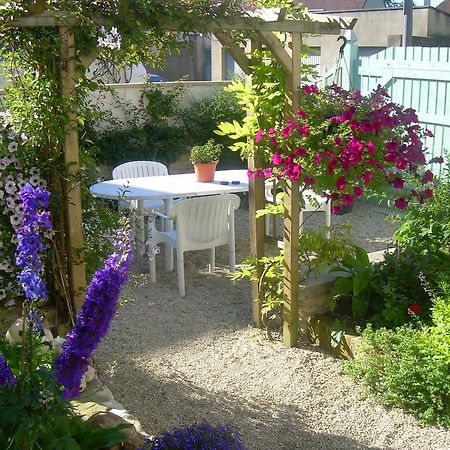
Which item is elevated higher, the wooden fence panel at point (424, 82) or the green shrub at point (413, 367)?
the wooden fence panel at point (424, 82)

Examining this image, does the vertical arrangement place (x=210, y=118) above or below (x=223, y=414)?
above

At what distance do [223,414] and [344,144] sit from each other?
163 centimetres

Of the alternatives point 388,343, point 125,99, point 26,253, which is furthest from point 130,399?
point 125,99

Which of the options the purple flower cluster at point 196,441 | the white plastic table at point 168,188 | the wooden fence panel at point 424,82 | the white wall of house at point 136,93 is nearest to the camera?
the purple flower cluster at point 196,441

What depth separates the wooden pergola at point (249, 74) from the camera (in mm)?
3391

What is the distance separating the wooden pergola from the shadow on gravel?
66cm

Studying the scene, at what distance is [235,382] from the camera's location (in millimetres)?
4160

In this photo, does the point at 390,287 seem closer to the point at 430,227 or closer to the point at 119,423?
the point at 430,227

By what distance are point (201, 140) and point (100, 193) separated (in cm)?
391

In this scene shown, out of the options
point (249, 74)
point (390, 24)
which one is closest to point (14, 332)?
point (249, 74)

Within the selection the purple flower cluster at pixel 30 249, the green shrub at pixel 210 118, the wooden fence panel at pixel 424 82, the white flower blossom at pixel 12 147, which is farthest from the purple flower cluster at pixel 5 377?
the green shrub at pixel 210 118

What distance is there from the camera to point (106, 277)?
7.18 ft

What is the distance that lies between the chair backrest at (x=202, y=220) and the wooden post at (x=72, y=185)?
196cm

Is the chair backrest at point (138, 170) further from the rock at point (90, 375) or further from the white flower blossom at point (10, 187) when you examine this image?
the rock at point (90, 375)
